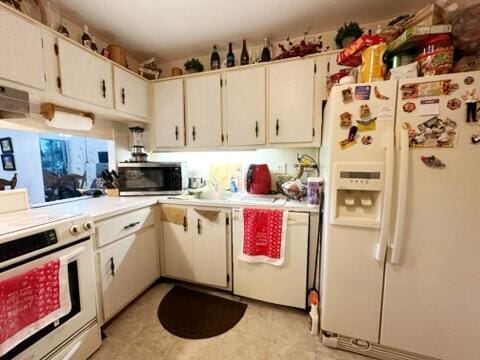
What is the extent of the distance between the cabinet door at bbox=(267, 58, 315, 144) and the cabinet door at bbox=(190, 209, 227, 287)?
930mm

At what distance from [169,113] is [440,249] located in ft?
7.95

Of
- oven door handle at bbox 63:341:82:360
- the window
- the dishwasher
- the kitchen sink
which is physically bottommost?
oven door handle at bbox 63:341:82:360

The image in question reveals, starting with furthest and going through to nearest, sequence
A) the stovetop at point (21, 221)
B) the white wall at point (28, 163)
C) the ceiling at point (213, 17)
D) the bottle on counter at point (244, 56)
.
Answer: the bottle on counter at point (244, 56)
the white wall at point (28, 163)
the ceiling at point (213, 17)
the stovetop at point (21, 221)

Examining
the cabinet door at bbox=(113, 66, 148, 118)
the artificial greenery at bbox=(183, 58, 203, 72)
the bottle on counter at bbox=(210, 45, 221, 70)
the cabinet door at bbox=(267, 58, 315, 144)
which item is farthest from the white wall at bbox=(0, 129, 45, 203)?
the cabinet door at bbox=(267, 58, 315, 144)

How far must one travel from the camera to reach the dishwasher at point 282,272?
65.4 inches

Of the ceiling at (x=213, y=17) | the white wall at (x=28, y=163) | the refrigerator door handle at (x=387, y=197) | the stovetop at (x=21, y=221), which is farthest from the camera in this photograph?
the white wall at (x=28, y=163)

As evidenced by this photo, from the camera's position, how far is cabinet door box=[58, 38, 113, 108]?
5.05 feet

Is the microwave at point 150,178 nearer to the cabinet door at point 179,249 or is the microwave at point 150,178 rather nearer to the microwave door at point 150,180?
the microwave door at point 150,180

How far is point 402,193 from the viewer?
3.80ft

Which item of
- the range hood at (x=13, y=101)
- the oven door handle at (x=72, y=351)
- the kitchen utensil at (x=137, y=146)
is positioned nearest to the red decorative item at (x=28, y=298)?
the oven door handle at (x=72, y=351)

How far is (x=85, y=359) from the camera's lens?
1.34m

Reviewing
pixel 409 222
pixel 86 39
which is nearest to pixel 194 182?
pixel 86 39

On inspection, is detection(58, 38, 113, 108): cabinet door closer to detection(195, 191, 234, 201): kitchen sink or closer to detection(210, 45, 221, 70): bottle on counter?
detection(210, 45, 221, 70): bottle on counter

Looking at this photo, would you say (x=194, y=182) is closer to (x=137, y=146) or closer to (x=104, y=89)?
(x=137, y=146)
